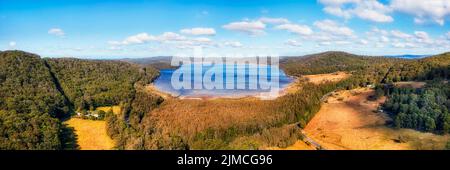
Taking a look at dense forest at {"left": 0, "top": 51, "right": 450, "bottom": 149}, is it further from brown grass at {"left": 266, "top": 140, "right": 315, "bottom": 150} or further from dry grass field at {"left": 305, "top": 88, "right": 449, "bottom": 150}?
dry grass field at {"left": 305, "top": 88, "right": 449, "bottom": 150}

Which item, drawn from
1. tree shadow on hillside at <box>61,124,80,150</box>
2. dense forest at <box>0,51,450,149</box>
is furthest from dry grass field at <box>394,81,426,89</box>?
tree shadow on hillside at <box>61,124,80,150</box>

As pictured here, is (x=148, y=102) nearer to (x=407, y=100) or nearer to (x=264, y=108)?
(x=264, y=108)

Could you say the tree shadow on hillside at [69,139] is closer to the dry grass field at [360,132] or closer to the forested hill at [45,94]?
the forested hill at [45,94]

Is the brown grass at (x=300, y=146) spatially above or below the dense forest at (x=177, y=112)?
below

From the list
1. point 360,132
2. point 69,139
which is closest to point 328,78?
point 360,132

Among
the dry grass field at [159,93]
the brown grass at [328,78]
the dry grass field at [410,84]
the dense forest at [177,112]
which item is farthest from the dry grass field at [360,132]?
the brown grass at [328,78]
